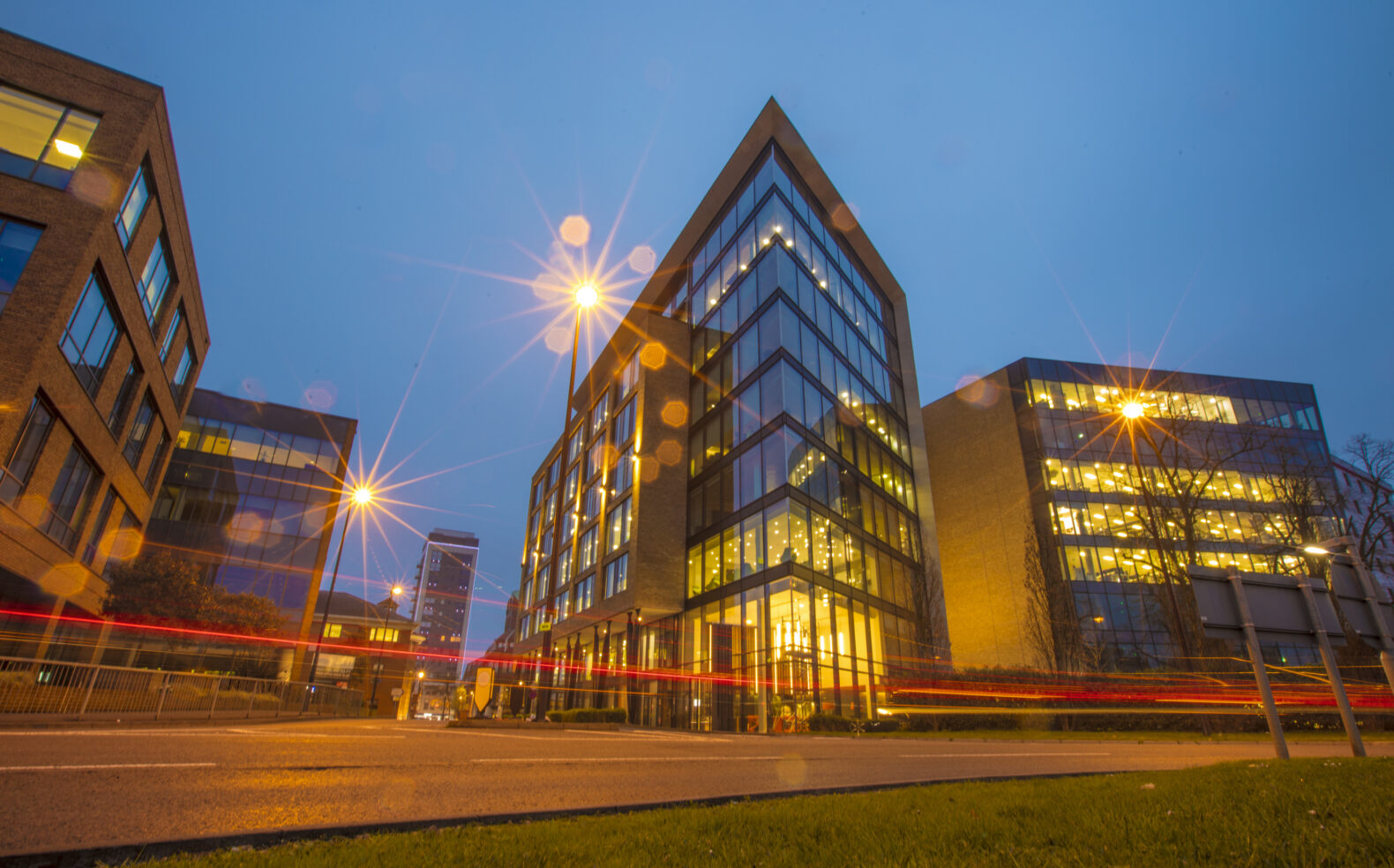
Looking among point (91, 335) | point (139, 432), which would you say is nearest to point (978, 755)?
point (91, 335)

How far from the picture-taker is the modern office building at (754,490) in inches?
1034

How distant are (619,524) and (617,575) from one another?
2.75 meters

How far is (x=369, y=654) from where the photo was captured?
70750 mm

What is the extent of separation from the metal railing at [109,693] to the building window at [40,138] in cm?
1503

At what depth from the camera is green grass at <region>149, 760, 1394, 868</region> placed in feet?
10.6

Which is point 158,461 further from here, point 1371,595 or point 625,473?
point 1371,595

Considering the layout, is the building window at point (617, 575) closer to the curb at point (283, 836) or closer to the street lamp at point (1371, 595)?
the street lamp at point (1371, 595)

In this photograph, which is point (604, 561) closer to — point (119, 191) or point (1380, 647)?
point (119, 191)

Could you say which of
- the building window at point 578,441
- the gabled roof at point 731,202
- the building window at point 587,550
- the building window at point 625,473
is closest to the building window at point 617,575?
the building window at point 587,550

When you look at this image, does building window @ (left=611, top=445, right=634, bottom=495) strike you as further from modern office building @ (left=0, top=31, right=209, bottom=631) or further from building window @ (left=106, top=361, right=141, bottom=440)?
building window @ (left=106, top=361, right=141, bottom=440)

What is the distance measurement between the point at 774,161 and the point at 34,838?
36173mm

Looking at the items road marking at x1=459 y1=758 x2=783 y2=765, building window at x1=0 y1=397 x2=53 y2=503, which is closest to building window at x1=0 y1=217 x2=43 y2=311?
building window at x1=0 y1=397 x2=53 y2=503

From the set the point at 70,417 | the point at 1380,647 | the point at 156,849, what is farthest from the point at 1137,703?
the point at 70,417

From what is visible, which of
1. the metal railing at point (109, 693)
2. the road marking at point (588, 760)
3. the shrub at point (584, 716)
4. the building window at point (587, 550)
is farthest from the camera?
the building window at point (587, 550)
